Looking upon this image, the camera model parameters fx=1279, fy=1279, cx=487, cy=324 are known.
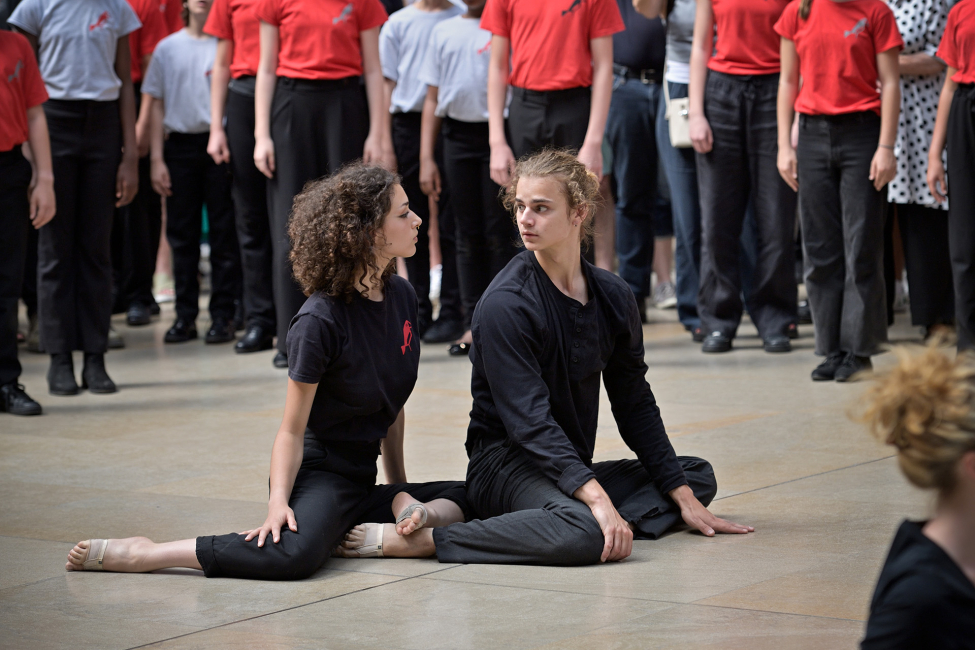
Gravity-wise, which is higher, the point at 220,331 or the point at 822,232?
the point at 822,232

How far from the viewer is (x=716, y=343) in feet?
21.6

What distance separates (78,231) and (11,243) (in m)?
0.47

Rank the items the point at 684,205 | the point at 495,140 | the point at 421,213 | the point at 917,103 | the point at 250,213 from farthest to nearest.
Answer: the point at 421,213, the point at 684,205, the point at 250,213, the point at 495,140, the point at 917,103

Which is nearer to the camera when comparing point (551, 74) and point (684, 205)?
point (551, 74)

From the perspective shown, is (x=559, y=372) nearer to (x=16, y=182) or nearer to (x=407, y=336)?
(x=407, y=336)

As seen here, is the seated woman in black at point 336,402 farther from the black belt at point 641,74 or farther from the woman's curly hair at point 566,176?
the black belt at point 641,74

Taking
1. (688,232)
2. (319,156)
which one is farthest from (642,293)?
(319,156)

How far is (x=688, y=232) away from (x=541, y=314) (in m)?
4.04

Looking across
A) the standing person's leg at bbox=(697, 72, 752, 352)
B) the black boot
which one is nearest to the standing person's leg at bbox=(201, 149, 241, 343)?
the black boot

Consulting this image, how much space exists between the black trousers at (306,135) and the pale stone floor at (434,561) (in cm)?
62

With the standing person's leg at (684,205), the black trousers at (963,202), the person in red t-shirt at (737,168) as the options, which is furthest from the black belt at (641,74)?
the black trousers at (963,202)

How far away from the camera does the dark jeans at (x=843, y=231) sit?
5477 millimetres

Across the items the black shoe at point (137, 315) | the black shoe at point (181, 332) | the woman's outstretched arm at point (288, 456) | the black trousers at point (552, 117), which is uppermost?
the black trousers at point (552, 117)

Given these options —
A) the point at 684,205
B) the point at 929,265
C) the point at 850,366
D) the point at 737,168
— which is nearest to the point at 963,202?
the point at 850,366
